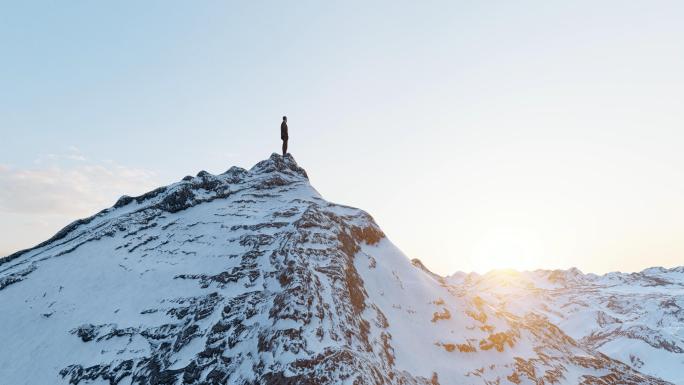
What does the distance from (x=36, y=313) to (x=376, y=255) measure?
102ft

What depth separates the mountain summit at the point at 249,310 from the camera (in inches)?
1244

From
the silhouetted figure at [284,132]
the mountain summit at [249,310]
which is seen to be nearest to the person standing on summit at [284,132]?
the silhouetted figure at [284,132]

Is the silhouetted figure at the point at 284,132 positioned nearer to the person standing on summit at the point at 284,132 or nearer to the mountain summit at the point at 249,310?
the person standing on summit at the point at 284,132

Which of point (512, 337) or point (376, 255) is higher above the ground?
point (376, 255)

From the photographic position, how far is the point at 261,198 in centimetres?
5412

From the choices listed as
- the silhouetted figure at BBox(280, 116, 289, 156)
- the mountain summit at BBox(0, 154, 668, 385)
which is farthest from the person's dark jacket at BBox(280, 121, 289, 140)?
the mountain summit at BBox(0, 154, 668, 385)

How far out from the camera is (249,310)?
34938mm

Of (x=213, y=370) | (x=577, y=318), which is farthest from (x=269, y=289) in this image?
(x=577, y=318)

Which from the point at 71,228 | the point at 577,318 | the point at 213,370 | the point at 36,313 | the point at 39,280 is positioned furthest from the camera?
the point at 577,318

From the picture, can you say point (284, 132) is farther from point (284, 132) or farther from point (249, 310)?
point (249, 310)

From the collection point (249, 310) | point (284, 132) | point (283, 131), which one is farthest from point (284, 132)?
point (249, 310)

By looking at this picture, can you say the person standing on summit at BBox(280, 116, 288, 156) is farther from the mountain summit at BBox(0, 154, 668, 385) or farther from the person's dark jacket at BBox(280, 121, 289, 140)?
the mountain summit at BBox(0, 154, 668, 385)

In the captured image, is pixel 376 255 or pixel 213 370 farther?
pixel 376 255

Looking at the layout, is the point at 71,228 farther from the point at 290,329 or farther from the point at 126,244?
the point at 290,329
